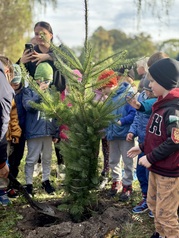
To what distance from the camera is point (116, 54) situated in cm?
317

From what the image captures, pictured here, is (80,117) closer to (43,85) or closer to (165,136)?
(43,85)

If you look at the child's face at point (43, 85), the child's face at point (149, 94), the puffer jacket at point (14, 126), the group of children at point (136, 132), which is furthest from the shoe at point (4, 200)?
the child's face at point (149, 94)

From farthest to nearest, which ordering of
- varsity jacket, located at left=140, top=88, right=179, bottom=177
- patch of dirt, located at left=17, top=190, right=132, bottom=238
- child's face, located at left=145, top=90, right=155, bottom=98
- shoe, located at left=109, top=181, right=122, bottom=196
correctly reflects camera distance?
shoe, located at left=109, top=181, right=122, bottom=196
child's face, located at left=145, top=90, right=155, bottom=98
patch of dirt, located at left=17, top=190, right=132, bottom=238
varsity jacket, located at left=140, top=88, right=179, bottom=177

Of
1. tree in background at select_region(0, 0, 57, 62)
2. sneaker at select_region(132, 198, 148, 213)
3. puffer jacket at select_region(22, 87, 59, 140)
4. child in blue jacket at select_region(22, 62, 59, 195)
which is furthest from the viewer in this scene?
tree in background at select_region(0, 0, 57, 62)

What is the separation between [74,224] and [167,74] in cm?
163

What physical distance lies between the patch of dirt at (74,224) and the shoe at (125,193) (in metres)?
0.11

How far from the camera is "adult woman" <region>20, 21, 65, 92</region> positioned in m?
4.46

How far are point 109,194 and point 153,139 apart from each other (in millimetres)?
1559

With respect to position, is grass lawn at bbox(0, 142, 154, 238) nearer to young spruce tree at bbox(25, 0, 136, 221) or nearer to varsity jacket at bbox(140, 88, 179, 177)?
young spruce tree at bbox(25, 0, 136, 221)

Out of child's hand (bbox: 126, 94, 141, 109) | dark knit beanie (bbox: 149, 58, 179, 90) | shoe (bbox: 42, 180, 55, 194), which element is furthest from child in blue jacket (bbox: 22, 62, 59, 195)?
dark knit beanie (bbox: 149, 58, 179, 90)

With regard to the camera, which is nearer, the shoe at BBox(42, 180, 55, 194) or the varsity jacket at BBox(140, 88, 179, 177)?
the varsity jacket at BBox(140, 88, 179, 177)

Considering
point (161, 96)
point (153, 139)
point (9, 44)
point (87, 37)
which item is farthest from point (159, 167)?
point (9, 44)

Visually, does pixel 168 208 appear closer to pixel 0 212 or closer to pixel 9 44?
pixel 0 212

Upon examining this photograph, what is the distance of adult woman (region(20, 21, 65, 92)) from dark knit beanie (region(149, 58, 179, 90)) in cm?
188
